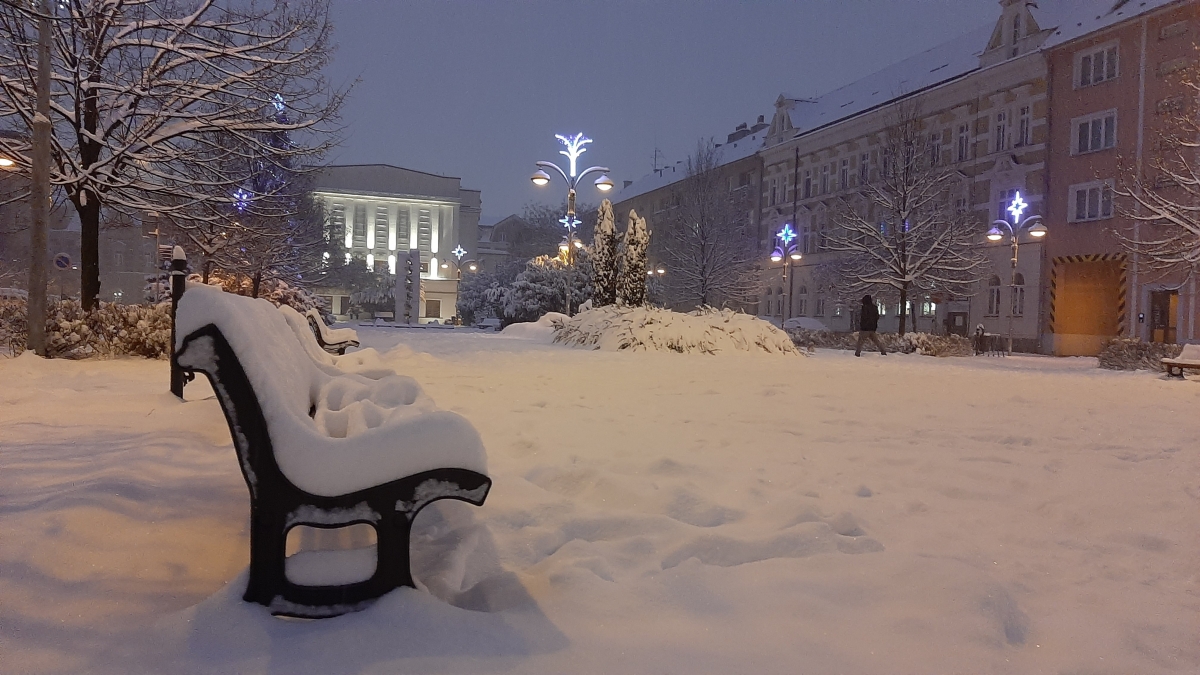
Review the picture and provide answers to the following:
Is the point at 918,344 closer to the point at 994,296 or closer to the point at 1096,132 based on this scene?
the point at 994,296

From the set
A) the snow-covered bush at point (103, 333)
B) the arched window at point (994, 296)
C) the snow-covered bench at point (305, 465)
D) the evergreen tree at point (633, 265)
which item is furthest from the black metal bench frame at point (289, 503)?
the arched window at point (994, 296)

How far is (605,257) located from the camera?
782 inches

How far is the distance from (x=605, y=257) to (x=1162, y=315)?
2084 centimetres

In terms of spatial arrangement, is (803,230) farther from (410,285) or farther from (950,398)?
(950,398)

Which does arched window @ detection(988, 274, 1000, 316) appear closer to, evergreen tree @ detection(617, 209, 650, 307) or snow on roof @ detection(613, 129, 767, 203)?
evergreen tree @ detection(617, 209, 650, 307)

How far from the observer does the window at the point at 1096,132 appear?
88.2 ft

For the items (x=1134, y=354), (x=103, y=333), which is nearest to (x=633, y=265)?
(x=1134, y=354)

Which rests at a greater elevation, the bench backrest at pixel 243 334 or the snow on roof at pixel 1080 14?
the snow on roof at pixel 1080 14

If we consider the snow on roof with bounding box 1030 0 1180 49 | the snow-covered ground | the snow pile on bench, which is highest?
the snow on roof with bounding box 1030 0 1180 49

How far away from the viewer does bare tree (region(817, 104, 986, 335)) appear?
25.9 meters

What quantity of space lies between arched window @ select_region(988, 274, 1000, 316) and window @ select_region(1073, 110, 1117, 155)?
5917 millimetres

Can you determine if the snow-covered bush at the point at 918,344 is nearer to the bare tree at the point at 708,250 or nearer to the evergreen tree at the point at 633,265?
the evergreen tree at the point at 633,265

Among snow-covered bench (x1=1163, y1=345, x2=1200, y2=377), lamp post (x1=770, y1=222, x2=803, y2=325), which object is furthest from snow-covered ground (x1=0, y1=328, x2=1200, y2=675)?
lamp post (x1=770, y1=222, x2=803, y2=325)

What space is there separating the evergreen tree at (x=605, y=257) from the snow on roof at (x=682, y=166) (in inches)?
1220
